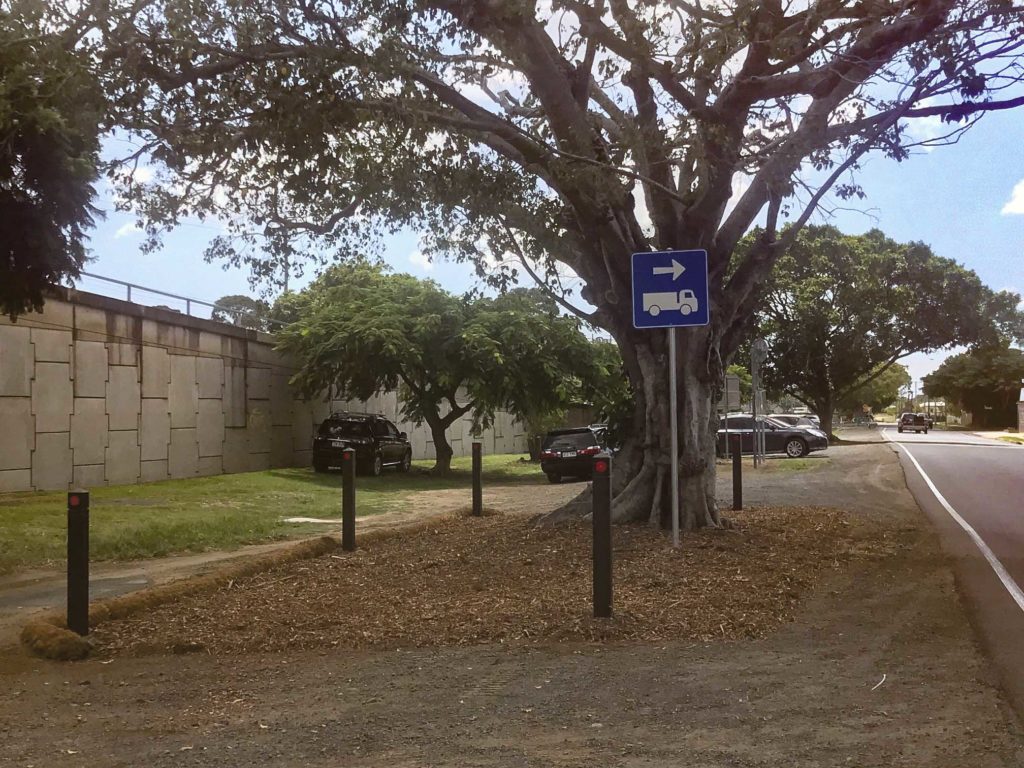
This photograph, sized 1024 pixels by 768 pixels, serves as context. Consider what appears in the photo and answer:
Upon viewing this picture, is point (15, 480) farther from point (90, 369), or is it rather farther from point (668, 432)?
point (668, 432)

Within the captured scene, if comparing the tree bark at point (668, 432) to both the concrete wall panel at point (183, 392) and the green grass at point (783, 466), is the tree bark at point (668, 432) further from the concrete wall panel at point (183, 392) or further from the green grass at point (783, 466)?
the concrete wall panel at point (183, 392)

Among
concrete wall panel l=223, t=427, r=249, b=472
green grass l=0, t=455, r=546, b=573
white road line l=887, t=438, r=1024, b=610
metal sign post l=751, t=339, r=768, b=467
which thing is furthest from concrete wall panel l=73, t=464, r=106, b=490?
A: white road line l=887, t=438, r=1024, b=610

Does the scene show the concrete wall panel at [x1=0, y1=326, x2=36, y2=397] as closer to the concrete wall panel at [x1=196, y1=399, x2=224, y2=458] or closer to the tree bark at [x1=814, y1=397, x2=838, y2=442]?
the concrete wall panel at [x1=196, y1=399, x2=224, y2=458]

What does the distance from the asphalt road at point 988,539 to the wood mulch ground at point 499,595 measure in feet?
4.26

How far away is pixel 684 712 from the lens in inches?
182

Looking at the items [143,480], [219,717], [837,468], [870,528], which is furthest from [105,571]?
[837,468]

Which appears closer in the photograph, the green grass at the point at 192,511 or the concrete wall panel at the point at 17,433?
the green grass at the point at 192,511

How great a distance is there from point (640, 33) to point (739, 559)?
507cm

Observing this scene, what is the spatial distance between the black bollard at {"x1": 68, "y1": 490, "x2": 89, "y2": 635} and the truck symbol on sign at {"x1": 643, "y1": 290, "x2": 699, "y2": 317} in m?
5.14

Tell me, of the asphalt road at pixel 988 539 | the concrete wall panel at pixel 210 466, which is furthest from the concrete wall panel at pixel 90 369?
the asphalt road at pixel 988 539

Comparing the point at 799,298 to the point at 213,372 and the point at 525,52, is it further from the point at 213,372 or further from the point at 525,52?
the point at 525,52

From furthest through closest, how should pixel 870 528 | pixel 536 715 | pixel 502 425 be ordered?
pixel 502 425 → pixel 870 528 → pixel 536 715

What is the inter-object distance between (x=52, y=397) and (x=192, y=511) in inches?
198

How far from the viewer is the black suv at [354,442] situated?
24.7 m
